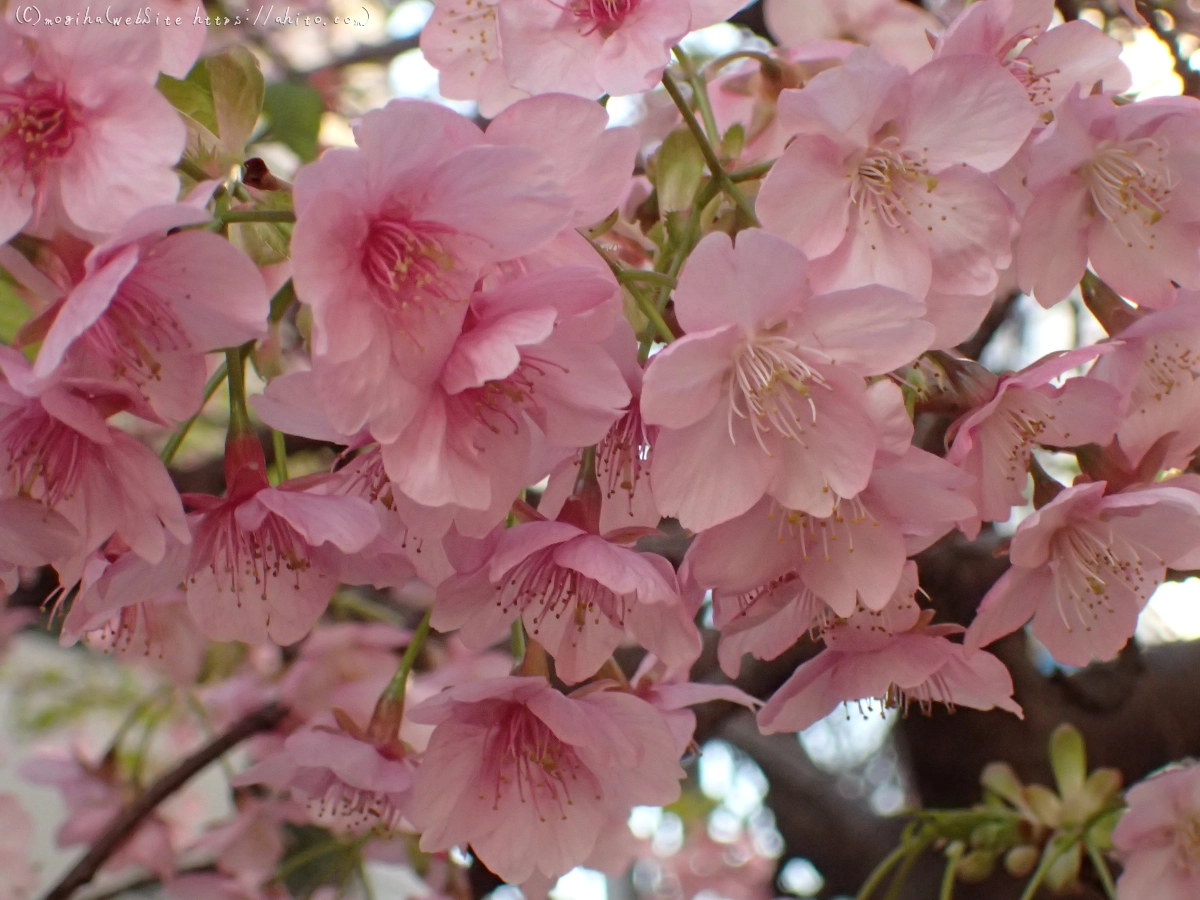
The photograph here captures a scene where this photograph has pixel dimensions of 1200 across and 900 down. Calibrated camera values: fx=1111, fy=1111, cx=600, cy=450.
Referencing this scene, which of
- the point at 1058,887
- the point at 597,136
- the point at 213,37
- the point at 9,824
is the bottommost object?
the point at 9,824

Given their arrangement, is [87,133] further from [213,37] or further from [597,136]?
[213,37]

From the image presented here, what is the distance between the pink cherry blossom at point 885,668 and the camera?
853mm

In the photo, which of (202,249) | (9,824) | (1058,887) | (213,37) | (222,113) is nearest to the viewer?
(202,249)

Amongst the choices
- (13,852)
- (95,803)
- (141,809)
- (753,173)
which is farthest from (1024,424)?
(13,852)

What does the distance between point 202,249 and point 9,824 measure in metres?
2.15

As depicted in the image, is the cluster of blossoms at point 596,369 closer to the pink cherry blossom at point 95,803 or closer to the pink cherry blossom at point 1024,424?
the pink cherry blossom at point 1024,424

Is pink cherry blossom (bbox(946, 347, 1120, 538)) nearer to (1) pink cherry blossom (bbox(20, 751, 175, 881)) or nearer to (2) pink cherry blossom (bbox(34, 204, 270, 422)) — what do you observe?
(2) pink cherry blossom (bbox(34, 204, 270, 422))

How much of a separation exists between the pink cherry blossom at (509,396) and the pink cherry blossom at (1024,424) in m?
0.26

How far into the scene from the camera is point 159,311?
66 cm

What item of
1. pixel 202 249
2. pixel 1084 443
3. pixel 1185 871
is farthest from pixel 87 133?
pixel 1185 871

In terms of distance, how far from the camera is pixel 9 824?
2.31m

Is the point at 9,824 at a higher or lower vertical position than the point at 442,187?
lower

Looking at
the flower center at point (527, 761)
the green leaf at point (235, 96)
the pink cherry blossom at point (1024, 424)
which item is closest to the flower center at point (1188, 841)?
the pink cherry blossom at point (1024, 424)

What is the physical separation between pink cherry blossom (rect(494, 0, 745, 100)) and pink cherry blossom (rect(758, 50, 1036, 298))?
0.10 metres
